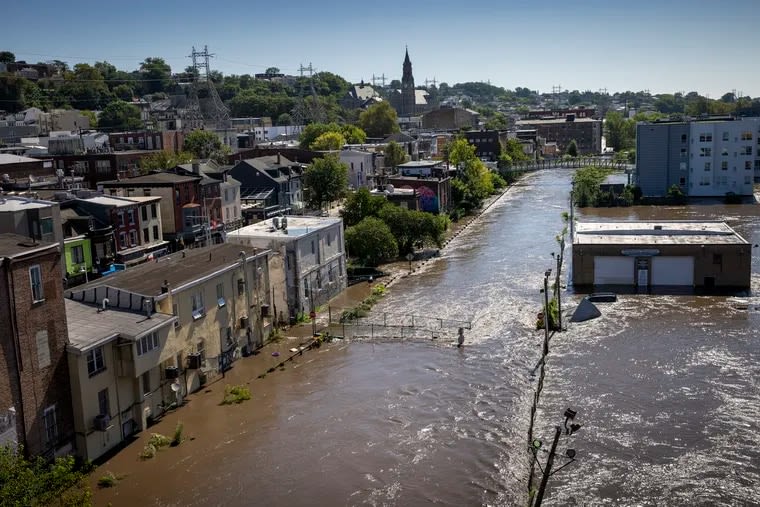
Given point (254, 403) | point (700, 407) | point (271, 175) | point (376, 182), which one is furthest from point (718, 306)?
point (376, 182)

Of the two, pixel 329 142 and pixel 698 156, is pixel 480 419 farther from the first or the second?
pixel 329 142

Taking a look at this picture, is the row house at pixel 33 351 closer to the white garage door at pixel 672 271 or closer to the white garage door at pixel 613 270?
the white garage door at pixel 613 270

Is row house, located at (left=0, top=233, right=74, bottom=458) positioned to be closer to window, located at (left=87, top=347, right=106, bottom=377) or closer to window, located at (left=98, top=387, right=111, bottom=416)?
window, located at (left=87, top=347, right=106, bottom=377)

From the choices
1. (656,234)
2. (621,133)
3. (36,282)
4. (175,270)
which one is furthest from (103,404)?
(621,133)

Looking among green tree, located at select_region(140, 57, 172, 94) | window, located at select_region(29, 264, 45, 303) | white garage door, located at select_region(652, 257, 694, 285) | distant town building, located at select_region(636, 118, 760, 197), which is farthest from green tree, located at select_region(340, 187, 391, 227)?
green tree, located at select_region(140, 57, 172, 94)

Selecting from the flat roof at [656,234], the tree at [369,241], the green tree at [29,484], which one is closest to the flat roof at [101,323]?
the green tree at [29,484]

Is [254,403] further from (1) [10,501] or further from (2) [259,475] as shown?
(1) [10,501]
